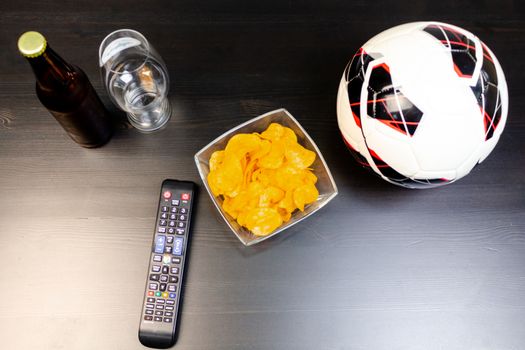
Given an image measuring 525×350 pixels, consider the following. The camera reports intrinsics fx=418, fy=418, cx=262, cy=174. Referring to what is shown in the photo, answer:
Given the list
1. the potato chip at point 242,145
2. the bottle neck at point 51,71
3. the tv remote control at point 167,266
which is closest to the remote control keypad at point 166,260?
the tv remote control at point 167,266

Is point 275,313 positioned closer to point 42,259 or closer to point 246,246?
point 246,246

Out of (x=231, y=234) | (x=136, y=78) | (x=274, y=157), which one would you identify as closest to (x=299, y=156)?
(x=274, y=157)

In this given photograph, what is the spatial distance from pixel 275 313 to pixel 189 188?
226 mm

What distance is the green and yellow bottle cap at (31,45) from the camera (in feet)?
1.48

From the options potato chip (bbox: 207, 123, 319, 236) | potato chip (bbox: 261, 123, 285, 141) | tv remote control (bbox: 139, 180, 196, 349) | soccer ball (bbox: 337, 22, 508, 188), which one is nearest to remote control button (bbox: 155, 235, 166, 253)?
tv remote control (bbox: 139, 180, 196, 349)

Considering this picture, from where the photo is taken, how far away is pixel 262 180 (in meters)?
0.60

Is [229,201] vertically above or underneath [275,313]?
above

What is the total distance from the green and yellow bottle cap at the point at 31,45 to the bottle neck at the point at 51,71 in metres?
0.04

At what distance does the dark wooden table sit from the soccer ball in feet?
0.44

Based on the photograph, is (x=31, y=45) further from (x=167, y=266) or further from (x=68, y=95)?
(x=167, y=266)

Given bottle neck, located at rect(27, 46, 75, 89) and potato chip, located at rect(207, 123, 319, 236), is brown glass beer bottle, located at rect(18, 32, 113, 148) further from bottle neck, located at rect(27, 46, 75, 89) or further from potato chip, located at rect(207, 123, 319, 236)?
potato chip, located at rect(207, 123, 319, 236)

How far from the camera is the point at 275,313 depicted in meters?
0.61

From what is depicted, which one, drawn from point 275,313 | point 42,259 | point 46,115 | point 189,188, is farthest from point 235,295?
point 46,115

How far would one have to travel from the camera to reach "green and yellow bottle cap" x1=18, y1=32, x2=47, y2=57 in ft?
1.48
